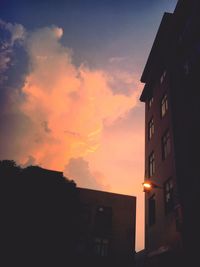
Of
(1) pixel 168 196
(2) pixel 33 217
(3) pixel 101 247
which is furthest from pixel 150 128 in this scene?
(3) pixel 101 247

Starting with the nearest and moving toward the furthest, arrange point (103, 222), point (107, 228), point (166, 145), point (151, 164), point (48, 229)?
point (166, 145)
point (151, 164)
point (48, 229)
point (107, 228)
point (103, 222)

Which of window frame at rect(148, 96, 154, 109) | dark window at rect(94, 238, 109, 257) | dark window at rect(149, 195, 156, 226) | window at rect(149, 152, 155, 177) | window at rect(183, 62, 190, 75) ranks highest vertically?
window frame at rect(148, 96, 154, 109)

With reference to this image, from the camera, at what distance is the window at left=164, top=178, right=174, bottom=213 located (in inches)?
633

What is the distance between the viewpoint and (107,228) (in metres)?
31.1

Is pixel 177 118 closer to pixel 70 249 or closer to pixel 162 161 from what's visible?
pixel 162 161

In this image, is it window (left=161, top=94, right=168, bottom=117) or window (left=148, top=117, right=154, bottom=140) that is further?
window (left=148, top=117, right=154, bottom=140)

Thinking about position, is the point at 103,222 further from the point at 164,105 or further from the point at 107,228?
the point at 164,105

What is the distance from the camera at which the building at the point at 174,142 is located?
558 inches

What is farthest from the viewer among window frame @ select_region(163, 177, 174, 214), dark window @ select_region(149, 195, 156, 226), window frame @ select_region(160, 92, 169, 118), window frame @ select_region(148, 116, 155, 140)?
window frame @ select_region(148, 116, 155, 140)

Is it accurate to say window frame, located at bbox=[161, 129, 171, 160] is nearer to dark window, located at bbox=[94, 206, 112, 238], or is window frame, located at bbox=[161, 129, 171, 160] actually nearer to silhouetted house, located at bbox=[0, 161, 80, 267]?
silhouetted house, located at bbox=[0, 161, 80, 267]

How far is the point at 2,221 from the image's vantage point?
845 inches

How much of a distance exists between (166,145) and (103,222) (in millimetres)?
17035

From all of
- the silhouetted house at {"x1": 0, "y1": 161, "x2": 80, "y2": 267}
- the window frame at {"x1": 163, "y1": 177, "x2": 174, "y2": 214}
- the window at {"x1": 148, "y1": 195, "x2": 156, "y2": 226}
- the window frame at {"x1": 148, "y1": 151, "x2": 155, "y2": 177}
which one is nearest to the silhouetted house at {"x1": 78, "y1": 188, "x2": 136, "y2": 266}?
the silhouetted house at {"x1": 0, "y1": 161, "x2": 80, "y2": 267}

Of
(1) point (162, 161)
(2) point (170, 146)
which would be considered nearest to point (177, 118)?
(2) point (170, 146)
